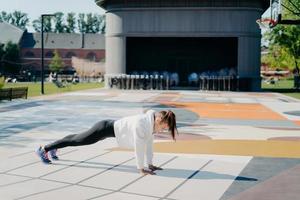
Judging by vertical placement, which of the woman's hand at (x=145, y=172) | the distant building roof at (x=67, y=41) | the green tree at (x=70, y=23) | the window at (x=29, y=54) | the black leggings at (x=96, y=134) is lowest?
the woman's hand at (x=145, y=172)

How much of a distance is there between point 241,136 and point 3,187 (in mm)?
7993

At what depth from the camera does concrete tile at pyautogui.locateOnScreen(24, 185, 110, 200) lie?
21.4 feet

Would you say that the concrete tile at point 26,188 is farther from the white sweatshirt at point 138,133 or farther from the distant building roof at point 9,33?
the distant building roof at point 9,33

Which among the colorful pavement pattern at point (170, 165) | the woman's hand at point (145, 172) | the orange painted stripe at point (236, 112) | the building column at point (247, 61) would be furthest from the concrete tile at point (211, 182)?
the building column at point (247, 61)

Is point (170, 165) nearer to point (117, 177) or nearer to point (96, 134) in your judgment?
point (117, 177)

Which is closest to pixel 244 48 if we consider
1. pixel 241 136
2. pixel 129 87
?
pixel 129 87

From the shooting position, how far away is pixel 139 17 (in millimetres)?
39375

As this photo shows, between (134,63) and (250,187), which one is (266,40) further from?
(250,187)

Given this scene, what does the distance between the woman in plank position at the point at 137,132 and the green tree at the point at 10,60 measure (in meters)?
75.9

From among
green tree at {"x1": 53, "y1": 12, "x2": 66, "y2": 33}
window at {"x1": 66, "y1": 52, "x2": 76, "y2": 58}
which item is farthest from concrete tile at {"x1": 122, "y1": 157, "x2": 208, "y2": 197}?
green tree at {"x1": 53, "y1": 12, "x2": 66, "y2": 33}

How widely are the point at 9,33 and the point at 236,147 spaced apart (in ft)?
324

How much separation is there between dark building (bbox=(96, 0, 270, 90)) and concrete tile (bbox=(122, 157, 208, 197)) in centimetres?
2964

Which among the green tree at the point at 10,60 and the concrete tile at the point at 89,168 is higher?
the green tree at the point at 10,60

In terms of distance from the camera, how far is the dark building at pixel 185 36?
124 ft
